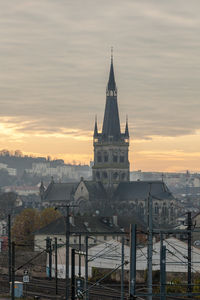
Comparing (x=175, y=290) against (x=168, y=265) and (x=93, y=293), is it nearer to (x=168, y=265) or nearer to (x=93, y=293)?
(x=93, y=293)

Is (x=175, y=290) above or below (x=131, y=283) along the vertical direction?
below

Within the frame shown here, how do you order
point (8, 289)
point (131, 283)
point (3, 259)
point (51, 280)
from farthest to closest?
point (3, 259) < point (51, 280) < point (8, 289) < point (131, 283)

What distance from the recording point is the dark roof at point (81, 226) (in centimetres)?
12331

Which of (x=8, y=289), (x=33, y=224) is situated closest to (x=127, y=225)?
(x=33, y=224)

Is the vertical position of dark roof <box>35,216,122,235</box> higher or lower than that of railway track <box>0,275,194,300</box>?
higher

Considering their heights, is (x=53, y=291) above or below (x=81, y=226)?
below

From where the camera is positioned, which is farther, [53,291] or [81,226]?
[81,226]

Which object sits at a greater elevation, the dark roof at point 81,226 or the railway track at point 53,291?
the dark roof at point 81,226

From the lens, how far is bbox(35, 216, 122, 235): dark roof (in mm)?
123312

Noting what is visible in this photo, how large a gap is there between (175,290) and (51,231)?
51044 mm

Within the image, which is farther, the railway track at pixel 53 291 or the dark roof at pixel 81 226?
the dark roof at pixel 81 226

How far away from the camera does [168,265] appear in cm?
9112

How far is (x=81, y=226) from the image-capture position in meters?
125

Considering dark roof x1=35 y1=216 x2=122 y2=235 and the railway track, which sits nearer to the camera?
the railway track
